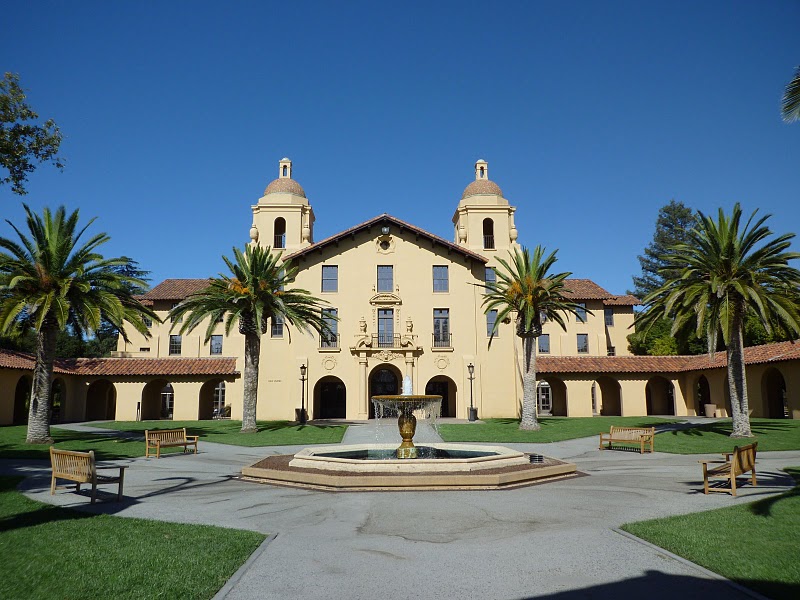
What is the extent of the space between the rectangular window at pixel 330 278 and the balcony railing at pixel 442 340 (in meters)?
7.23

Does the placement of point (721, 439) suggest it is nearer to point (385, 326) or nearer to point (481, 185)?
point (385, 326)

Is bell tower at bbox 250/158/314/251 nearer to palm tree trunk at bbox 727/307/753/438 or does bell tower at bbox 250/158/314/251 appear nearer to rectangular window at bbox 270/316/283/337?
rectangular window at bbox 270/316/283/337

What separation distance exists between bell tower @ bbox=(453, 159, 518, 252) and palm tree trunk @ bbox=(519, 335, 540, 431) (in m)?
12.2

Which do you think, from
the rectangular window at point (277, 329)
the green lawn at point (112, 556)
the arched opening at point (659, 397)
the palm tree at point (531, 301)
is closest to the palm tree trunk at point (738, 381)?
the palm tree at point (531, 301)

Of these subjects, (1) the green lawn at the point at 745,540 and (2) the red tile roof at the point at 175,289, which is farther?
(2) the red tile roof at the point at 175,289

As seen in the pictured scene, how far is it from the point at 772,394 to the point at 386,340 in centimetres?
2342

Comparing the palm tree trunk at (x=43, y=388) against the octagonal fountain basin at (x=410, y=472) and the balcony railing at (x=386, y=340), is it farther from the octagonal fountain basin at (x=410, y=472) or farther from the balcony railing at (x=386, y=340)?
the balcony railing at (x=386, y=340)

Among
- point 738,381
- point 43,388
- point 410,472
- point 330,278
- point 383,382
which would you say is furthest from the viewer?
point 383,382

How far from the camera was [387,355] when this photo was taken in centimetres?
3750

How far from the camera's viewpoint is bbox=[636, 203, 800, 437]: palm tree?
2291cm

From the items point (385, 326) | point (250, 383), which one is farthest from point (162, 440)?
point (385, 326)

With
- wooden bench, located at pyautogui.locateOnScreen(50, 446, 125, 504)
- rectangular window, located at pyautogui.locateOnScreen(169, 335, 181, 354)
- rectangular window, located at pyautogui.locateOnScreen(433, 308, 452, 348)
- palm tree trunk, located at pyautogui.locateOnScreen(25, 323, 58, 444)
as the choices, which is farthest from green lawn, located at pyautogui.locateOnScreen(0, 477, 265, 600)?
rectangular window, located at pyautogui.locateOnScreen(169, 335, 181, 354)

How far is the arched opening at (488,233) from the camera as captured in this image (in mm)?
42062

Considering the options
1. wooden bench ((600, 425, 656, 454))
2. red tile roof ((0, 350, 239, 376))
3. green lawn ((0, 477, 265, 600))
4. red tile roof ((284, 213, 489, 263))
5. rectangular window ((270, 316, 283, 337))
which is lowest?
green lawn ((0, 477, 265, 600))
